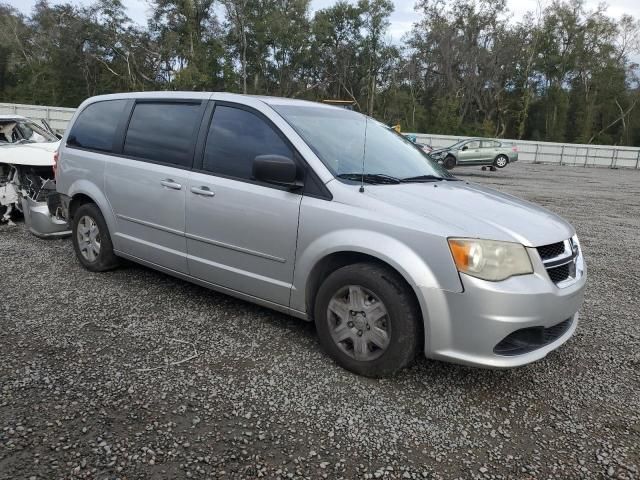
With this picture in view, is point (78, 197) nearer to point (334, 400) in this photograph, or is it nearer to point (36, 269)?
point (36, 269)

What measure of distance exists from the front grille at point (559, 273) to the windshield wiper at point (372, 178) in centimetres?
114

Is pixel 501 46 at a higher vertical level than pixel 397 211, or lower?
higher

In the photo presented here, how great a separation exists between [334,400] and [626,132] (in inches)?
2389

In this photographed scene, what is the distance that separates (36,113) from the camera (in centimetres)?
2781

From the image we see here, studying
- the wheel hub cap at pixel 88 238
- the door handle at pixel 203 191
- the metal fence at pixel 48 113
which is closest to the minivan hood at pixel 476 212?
the door handle at pixel 203 191

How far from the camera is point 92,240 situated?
490 cm

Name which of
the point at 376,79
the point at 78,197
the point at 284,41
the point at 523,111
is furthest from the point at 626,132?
the point at 78,197

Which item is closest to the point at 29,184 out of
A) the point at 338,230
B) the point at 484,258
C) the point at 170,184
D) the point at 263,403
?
the point at 170,184

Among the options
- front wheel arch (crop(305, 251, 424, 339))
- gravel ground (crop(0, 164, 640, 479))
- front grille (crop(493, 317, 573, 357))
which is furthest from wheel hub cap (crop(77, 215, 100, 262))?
front grille (crop(493, 317, 573, 357))

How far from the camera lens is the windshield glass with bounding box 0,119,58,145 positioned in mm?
7922

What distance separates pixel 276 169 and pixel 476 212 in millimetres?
1272

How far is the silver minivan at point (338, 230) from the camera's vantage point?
9.05ft

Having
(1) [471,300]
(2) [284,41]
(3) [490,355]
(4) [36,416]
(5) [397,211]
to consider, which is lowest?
(4) [36,416]

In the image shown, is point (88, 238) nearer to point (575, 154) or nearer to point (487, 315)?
point (487, 315)
